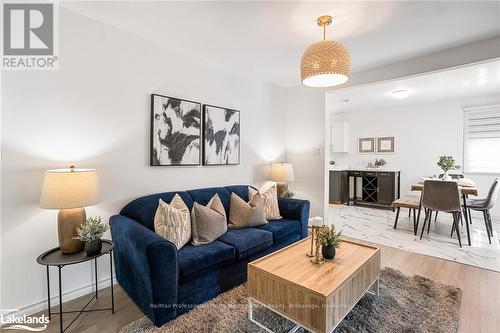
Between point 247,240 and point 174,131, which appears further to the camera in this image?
point 174,131

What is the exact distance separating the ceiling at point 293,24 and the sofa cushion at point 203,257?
208 cm

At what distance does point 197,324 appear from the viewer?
1.72 meters

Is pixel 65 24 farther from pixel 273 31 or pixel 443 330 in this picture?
pixel 443 330

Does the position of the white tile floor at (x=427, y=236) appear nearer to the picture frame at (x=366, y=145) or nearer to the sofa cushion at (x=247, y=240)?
the picture frame at (x=366, y=145)

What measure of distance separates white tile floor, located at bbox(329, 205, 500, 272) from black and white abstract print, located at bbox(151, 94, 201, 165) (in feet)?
9.18

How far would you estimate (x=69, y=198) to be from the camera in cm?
173

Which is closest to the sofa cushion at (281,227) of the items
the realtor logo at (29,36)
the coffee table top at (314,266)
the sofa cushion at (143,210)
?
the coffee table top at (314,266)

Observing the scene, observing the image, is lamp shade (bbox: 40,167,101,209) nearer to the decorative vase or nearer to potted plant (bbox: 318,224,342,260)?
the decorative vase

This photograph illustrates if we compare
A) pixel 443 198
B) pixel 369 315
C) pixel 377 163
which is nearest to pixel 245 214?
pixel 369 315

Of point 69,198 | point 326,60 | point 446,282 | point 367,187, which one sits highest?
point 326,60

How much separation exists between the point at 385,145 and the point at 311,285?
574cm

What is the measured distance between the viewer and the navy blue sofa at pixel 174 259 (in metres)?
1.66

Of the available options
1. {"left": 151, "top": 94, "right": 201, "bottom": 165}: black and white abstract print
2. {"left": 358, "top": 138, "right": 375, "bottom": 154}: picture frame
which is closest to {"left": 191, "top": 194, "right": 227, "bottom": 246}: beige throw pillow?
{"left": 151, "top": 94, "right": 201, "bottom": 165}: black and white abstract print

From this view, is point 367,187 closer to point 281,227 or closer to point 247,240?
point 281,227
